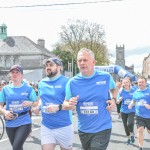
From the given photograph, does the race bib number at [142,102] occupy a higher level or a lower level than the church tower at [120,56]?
lower

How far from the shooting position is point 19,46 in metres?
97.6

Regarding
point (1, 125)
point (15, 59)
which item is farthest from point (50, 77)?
point (15, 59)

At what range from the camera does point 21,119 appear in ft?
23.8

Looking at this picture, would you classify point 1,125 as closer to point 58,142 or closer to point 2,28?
point 58,142

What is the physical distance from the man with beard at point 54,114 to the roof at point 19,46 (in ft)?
292

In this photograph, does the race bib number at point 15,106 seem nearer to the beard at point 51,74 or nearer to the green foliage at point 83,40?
the beard at point 51,74

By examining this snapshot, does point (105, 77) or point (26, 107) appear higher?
point (105, 77)

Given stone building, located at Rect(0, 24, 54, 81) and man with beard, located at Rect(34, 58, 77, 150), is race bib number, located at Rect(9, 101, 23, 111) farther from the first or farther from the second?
stone building, located at Rect(0, 24, 54, 81)

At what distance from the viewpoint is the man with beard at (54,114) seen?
6.60 meters

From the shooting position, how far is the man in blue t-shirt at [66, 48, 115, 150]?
5.74 meters

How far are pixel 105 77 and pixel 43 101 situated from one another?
124cm

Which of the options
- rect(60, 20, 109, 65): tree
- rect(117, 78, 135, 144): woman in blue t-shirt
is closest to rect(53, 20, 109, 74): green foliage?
rect(60, 20, 109, 65): tree

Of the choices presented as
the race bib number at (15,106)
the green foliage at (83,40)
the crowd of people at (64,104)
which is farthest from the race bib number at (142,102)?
the green foliage at (83,40)

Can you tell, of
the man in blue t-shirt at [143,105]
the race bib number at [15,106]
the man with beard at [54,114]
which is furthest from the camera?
the man in blue t-shirt at [143,105]
